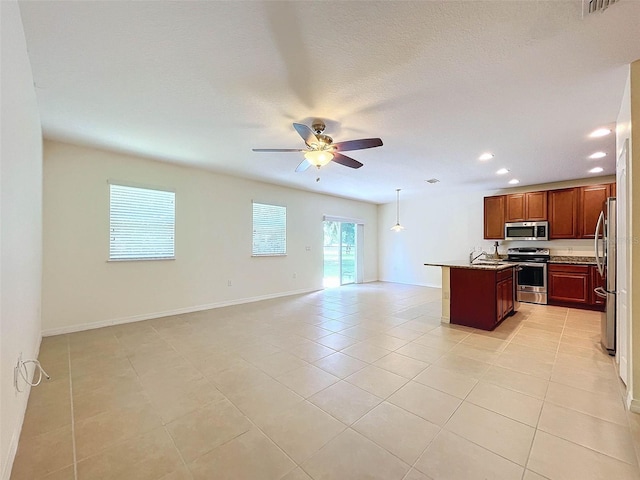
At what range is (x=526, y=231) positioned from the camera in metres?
5.83

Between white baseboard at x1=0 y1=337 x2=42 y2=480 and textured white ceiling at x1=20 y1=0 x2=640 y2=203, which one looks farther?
textured white ceiling at x1=20 y1=0 x2=640 y2=203

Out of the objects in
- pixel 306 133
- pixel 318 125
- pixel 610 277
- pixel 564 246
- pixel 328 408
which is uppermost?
pixel 318 125

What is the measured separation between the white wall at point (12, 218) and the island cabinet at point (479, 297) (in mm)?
4477

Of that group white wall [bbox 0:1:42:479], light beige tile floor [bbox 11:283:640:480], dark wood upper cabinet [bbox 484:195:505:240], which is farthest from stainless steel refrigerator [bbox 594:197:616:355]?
white wall [bbox 0:1:42:479]

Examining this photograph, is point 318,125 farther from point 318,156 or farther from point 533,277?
point 533,277

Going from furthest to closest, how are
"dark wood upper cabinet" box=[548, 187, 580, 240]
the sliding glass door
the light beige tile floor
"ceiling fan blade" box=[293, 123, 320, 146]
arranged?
the sliding glass door
"dark wood upper cabinet" box=[548, 187, 580, 240]
"ceiling fan blade" box=[293, 123, 320, 146]
the light beige tile floor

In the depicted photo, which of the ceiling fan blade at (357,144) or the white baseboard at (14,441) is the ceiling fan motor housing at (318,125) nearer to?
Answer: the ceiling fan blade at (357,144)

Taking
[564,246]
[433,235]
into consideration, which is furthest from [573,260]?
[433,235]

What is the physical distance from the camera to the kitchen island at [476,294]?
3818 mm

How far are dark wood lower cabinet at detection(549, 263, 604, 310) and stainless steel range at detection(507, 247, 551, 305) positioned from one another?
0.12 metres

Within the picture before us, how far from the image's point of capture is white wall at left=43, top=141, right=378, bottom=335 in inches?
148

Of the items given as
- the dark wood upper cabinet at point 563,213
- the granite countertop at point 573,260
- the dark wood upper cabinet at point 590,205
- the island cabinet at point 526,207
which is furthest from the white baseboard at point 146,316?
the dark wood upper cabinet at point 590,205

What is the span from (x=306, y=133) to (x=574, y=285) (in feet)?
18.5

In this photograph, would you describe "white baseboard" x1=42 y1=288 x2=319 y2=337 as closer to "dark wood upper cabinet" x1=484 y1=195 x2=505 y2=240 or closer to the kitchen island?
the kitchen island
